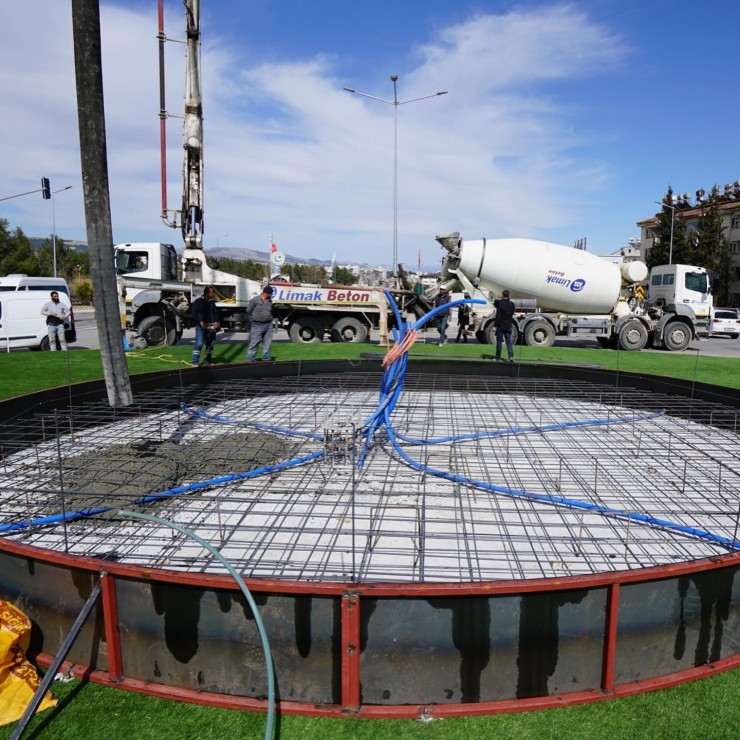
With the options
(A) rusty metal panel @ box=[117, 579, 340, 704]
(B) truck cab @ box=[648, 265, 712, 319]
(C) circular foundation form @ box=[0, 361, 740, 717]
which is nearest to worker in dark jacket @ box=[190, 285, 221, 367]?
(C) circular foundation form @ box=[0, 361, 740, 717]

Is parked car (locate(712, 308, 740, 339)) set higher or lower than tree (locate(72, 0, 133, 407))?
lower

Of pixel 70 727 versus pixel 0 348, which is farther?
pixel 0 348

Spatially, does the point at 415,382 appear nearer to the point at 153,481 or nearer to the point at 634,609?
the point at 153,481

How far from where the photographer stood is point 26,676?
2475 mm

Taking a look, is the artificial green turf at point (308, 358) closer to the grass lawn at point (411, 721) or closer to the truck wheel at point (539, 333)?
the truck wheel at point (539, 333)

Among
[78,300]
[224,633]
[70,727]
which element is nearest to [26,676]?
[70,727]

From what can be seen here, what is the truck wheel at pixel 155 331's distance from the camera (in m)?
14.9

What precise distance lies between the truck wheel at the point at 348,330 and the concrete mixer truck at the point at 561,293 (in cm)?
300

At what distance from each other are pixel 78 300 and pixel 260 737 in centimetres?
4554

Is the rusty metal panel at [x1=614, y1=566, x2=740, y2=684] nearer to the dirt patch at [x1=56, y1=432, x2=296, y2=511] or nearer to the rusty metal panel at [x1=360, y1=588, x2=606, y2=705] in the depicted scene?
the rusty metal panel at [x1=360, y1=588, x2=606, y2=705]

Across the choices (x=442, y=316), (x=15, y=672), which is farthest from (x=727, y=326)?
(x=15, y=672)

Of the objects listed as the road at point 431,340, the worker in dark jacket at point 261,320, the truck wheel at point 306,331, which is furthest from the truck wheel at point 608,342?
the worker in dark jacket at point 261,320

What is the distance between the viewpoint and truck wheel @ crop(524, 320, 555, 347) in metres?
16.9

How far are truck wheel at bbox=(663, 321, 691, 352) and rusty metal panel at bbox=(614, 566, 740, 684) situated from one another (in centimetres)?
1677
